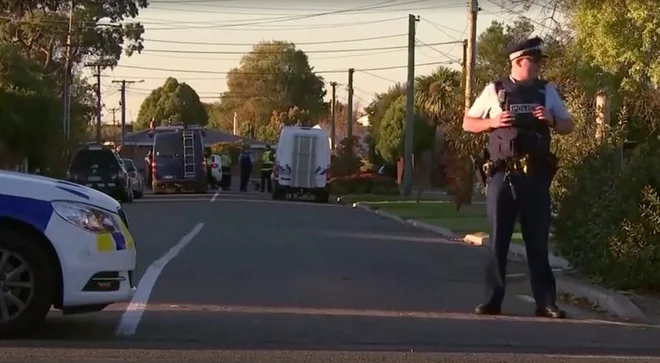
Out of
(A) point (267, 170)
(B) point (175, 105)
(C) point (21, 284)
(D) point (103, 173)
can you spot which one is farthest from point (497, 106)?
(B) point (175, 105)

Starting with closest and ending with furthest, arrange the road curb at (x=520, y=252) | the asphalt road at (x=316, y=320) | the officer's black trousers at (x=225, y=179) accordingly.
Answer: the asphalt road at (x=316, y=320) < the road curb at (x=520, y=252) < the officer's black trousers at (x=225, y=179)

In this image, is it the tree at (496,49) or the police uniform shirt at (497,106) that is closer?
the police uniform shirt at (497,106)

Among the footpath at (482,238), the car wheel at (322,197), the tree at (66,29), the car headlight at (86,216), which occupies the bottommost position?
the car wheel at (322,197)

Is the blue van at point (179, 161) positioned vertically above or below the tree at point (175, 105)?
below

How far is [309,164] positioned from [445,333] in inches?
1163

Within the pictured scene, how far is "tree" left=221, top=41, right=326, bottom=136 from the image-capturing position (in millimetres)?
95000

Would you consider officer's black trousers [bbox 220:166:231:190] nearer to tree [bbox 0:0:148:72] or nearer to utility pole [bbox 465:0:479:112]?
tree [bbox 0:0:148:72]

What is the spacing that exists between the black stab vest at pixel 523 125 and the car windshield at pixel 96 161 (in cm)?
2579

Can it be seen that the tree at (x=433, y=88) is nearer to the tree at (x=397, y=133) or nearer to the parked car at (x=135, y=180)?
the tree at (x=397, y=133)

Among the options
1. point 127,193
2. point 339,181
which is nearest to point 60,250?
point 127,193

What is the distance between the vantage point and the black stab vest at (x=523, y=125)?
361 inches

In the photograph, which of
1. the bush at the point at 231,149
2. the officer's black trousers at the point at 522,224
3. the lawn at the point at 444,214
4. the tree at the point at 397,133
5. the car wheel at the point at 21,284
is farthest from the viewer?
the bush at the point at 231,149

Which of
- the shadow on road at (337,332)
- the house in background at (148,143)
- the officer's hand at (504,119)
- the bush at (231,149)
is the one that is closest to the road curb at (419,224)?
the shadow on road at (337,332)

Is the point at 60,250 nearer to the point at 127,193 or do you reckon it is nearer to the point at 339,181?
the point at 127,193
